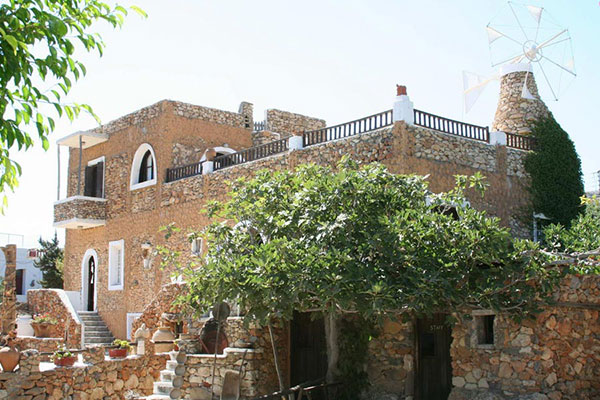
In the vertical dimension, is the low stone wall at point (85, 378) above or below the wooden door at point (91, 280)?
below

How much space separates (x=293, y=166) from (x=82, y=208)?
9.89 m

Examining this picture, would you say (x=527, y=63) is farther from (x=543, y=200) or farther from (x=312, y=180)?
(x=312, y=180)

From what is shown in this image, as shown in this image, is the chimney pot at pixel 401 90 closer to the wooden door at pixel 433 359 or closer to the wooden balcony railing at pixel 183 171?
the wooden door at pixel 433 359

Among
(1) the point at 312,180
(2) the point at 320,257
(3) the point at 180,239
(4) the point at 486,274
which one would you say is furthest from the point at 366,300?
(3) the point at 180,239

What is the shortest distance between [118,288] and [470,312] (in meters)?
14.6

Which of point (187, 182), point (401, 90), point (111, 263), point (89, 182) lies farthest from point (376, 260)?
point (89, 182)

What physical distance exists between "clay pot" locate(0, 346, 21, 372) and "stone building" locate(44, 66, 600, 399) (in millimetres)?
4499

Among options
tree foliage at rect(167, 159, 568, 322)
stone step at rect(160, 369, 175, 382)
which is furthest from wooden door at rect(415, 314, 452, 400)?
stone step at rect(160, 369, 175, 382)

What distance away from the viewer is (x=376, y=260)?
977 cm

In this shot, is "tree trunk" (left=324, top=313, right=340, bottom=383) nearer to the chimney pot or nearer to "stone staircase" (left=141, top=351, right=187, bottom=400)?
"stone staircase" (left=141, top=351, right=187, bottom=400)

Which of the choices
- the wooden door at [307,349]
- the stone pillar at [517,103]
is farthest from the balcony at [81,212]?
the stone pillar at [517,103]

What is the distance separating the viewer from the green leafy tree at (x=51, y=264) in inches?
1225

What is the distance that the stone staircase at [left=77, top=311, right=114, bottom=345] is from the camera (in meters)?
21.7

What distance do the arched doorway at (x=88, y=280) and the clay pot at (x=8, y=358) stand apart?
10.1 m
